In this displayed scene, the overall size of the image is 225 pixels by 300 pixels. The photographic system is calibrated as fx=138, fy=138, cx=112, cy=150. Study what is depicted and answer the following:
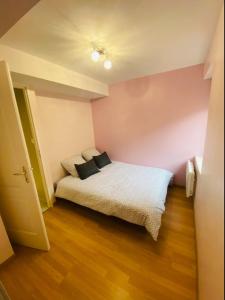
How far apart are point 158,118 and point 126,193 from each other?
169cm

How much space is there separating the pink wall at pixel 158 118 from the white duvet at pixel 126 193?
0.50 meters

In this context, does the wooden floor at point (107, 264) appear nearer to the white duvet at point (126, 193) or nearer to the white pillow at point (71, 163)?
the white duvet at point (126, 193)

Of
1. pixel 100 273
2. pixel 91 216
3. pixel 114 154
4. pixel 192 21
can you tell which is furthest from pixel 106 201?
pixel 192 21

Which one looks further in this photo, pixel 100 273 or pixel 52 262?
pixel 52 262

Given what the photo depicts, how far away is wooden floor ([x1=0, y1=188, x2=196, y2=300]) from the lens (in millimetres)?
1265

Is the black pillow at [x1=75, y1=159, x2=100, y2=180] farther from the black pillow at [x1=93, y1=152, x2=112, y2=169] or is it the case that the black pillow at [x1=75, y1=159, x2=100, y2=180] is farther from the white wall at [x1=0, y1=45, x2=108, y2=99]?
the white wall at [x1=0, y1=45, x2=108, y2=99]

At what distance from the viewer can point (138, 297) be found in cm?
121

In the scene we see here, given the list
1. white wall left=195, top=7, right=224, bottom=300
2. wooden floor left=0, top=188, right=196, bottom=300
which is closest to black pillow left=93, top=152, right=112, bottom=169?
wooden floor left=0, top=188, right=196, bottom=300

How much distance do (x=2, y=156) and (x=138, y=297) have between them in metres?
1.90

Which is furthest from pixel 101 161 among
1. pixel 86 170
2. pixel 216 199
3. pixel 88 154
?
pixel 216 199

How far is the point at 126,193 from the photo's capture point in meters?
2.04

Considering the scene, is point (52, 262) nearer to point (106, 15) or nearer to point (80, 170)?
point (80, 170)

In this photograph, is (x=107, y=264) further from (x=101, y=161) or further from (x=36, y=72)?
(x=36, y=72)

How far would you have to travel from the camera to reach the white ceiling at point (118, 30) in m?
1.08
